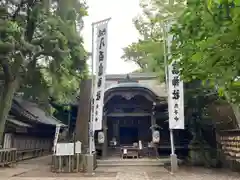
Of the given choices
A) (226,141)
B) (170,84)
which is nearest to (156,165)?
(226,141)

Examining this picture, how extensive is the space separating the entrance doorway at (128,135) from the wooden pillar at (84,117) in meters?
7.02

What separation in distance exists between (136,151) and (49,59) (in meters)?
7.71

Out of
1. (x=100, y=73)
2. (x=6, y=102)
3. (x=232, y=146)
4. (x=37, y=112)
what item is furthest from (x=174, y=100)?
(x=37, y=112)

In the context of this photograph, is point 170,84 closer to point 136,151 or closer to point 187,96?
point 187,96

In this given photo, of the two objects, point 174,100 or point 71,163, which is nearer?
point 71,163

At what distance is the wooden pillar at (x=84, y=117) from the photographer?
1219 cm

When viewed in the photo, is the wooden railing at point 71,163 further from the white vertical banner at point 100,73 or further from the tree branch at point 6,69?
the tree branch at point 6,69

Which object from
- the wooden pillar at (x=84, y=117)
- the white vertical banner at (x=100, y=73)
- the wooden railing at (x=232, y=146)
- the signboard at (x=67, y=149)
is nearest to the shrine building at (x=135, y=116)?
the wooden pillar at (x=84, y=117)

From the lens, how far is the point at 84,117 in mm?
12367

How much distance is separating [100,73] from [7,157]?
6919 mm

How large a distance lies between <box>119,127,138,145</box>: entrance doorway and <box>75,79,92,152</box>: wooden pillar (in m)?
7.02

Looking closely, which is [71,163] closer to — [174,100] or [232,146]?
[174,100]

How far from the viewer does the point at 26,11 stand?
42.4 feet

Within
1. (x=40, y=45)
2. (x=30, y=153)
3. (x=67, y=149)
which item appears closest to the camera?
(x=67, y=149)
